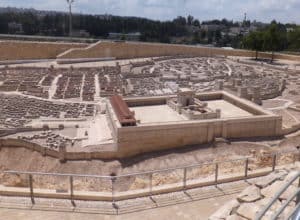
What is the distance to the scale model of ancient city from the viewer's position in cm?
1281

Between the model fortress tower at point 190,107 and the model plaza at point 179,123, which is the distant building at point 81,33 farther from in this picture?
the model fortress tower at point 190,107

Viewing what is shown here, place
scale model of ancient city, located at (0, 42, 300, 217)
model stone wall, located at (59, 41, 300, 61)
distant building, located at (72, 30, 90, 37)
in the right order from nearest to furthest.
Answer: scale model of ancient city, located at (0, 42, 300, 217) → model stone wall, located at (59, 41, 300, 61) → distant building, located at (72, 30, 90, 37)

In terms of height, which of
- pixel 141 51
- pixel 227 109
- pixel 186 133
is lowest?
pixel 186 133

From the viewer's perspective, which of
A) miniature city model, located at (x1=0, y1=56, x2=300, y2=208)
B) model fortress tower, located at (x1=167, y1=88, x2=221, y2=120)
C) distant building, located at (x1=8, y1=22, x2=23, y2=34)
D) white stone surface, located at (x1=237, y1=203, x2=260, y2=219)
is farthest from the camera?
distant building, located at (x1=8, y1=22, x2=23, y2=34)

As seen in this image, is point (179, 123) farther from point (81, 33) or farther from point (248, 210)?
point (81, 33)

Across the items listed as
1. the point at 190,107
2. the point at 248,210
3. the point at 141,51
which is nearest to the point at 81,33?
the point at 141,51

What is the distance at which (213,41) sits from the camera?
91188mm

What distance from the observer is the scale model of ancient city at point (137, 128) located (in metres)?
12.8

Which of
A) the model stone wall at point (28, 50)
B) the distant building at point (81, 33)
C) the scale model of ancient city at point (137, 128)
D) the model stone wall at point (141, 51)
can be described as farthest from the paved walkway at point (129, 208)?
→ the distant building at point (81, 33)

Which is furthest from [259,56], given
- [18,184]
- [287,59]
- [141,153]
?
[18,184]

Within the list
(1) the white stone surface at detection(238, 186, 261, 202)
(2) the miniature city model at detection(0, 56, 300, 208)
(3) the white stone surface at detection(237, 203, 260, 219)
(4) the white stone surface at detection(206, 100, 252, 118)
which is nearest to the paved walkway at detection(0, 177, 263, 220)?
(2) the miniature city model at detection(0, 56, 300, 208)

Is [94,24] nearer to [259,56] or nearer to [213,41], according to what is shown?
[213,41]

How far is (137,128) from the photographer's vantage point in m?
19.1

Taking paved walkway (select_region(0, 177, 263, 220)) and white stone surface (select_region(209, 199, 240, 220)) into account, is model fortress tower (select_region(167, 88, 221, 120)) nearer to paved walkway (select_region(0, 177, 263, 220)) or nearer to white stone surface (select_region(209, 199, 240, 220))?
paved walkway (select_region(0, 177, 263, 220))
